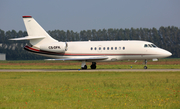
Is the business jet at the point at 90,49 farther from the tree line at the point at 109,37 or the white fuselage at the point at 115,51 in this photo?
the tree line at the point at 109,37

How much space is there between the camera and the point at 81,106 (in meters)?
11.2

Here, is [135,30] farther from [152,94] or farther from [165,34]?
[152,94]

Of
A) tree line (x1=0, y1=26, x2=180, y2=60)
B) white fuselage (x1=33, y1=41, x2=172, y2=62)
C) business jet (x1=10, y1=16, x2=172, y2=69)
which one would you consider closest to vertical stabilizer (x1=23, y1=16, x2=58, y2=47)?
business jet (x1=10, y1=16, x2=172, y2=69)

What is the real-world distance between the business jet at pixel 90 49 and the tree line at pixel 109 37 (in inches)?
3205

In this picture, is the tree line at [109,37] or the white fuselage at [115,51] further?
the tree line at [109,37]

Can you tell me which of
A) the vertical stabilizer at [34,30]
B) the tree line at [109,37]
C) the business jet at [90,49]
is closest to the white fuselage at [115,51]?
the business jet at [90,49]

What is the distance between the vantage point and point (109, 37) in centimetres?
13975

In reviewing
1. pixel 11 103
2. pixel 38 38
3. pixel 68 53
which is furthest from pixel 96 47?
pixel 11 103

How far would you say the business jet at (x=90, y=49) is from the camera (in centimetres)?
3675

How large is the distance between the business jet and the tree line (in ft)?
267

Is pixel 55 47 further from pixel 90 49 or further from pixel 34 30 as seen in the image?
pixel 90 49

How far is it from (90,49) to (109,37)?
102 m

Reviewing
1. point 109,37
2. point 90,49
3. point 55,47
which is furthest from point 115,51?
point 109,37

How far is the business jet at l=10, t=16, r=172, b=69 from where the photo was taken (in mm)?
36750
